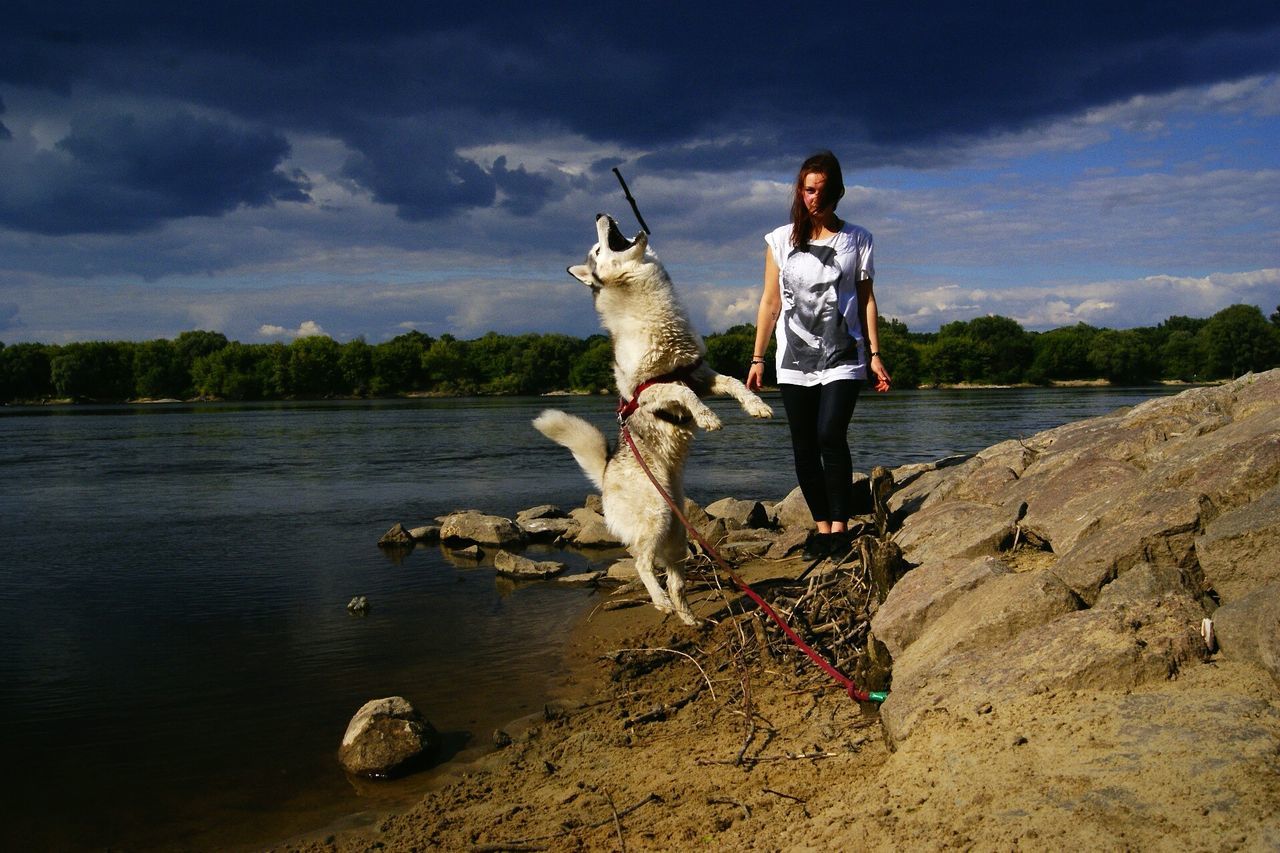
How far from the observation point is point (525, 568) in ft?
30.7

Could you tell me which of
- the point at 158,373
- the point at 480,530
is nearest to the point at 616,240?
the point at 480,530

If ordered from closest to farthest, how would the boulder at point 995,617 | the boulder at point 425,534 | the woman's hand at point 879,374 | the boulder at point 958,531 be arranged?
the boulder at point 995,617
the boulder at point 958,531
the woman's hand at point 879,374
the boulder at point 425,534

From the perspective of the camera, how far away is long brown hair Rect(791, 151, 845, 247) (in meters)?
5.58

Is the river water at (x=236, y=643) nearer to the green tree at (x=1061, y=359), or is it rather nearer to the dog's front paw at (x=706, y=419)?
the dog's front paw at (x=706, y=419)

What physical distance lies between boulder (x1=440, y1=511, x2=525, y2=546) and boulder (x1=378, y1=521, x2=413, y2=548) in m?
0.44

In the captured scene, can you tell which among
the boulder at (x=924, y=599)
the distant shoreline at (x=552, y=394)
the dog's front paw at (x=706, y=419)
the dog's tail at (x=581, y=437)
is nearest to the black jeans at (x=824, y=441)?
the dog's front paw at (x=706, y=419)

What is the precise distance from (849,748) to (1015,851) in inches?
51.1

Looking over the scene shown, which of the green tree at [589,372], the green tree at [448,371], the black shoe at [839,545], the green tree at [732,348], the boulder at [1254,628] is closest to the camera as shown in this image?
the boulder at [1254,628]

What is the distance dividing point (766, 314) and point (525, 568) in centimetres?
452

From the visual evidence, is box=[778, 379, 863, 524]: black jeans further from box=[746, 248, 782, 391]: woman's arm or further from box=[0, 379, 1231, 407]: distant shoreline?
box=[0, 379, 1231, 407]: distant shoreline

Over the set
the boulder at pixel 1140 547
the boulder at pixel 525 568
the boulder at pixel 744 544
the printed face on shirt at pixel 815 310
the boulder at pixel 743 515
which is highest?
the printed face on shirt at pixel 815 310

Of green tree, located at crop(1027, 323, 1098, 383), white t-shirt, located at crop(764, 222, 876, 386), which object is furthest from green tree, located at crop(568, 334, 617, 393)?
white t-shirt, located at crop(764, 222, 876, 386)

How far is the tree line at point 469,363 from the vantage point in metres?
80.2

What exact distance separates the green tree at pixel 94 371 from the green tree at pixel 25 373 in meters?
1.42
